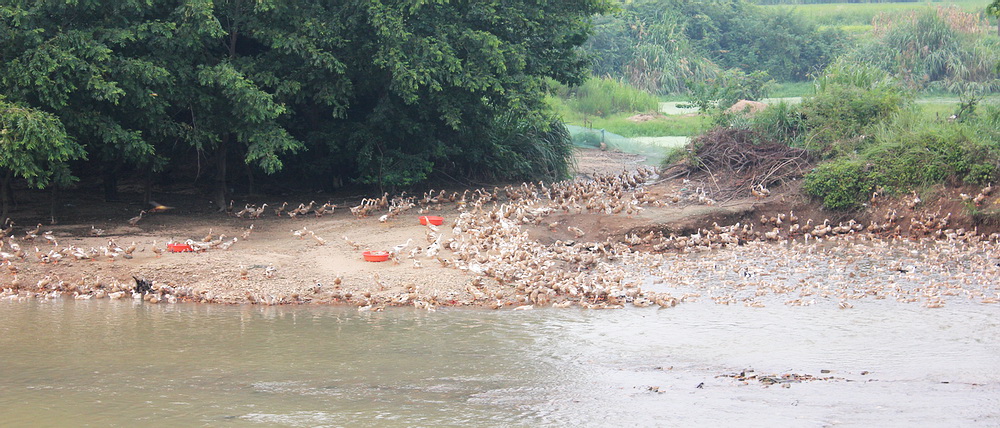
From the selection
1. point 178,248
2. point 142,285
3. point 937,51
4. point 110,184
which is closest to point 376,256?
point 178,248

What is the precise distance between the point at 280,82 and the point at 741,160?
8.00 m

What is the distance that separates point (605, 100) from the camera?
30.2 meters

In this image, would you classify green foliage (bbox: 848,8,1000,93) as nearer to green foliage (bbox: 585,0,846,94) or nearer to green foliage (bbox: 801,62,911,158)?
green foliage (bbox: 585,0,846,94)

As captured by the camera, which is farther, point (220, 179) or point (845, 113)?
point (845, 113)

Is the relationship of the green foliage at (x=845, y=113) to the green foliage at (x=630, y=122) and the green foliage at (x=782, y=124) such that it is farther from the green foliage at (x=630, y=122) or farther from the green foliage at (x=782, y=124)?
the green foliage at (x=630, y=122)

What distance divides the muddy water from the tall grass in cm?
2006

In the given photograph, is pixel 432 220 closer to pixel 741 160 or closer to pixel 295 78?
pixel 295 78

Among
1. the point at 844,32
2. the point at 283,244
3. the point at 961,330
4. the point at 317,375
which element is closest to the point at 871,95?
the point at 961,330

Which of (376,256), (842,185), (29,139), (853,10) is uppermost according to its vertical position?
(853,10)

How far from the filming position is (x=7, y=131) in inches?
460

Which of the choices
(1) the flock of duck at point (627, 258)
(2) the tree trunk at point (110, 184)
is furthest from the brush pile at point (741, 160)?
(2) the tree trunk at point (110, 184)

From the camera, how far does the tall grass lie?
30.0 metres

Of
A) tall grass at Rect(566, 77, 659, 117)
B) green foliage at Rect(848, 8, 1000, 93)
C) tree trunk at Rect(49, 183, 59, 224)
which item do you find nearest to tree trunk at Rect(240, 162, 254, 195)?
tree trunk at Rect(49, 183, 59, 224)

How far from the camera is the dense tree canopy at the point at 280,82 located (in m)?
12.6
